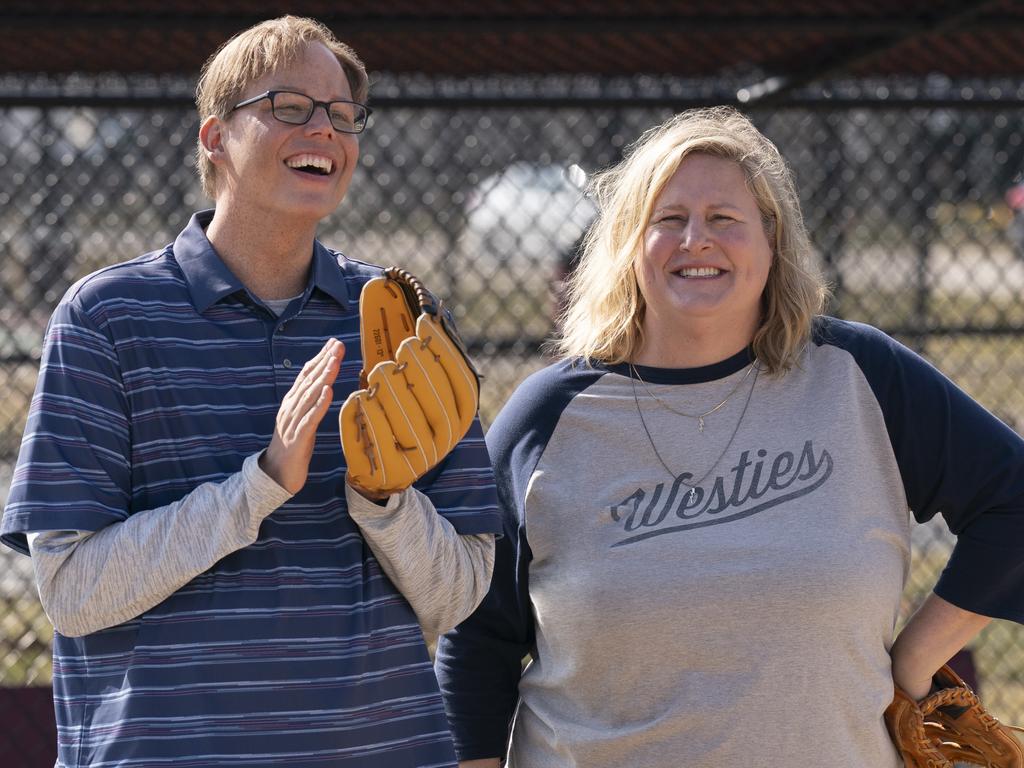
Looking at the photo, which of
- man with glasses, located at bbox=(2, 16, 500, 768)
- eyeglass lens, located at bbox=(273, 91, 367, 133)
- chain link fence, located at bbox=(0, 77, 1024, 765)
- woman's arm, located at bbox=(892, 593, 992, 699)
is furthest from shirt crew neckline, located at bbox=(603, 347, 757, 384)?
chain link fence, located at bbox=(0, 77, 1024, 765)

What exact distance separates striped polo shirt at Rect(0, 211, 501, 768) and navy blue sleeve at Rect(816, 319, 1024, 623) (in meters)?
0.79

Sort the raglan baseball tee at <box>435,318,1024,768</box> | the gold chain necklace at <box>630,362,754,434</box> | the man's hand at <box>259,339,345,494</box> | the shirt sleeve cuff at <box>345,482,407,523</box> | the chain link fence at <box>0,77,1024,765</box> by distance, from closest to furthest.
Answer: the man's hand at <box>259,339,345,494</box> → the shirt sleeve cuff at <box>345,482,407,523</box> → the raglan baseball tee at <box>435,318,1024,768</box> → the gold chain necklace at <box>630,362,754,434</box> → the chain link fence at <box>0,77,1024,765</box>

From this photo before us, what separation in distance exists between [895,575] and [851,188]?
2173mm

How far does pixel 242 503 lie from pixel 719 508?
0.72 metres

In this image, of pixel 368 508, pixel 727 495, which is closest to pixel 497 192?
pixel 727 495

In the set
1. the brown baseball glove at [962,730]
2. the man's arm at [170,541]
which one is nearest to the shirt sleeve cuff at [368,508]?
the man's arm at [170,541]

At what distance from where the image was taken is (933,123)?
404 cm

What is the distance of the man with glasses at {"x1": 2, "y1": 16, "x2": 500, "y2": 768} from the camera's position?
1.56 metres

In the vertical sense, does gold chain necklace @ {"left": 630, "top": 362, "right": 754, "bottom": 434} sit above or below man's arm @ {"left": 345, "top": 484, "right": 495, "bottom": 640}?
above

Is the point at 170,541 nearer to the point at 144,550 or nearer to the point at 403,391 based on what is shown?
the point at 144,550

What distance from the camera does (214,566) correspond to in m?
1.64

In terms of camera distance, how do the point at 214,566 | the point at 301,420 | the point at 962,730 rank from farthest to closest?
the point at 962,730 < the point at 214,566 < the point at 301,420

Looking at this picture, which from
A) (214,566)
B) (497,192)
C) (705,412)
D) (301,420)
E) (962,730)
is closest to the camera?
(301,420)

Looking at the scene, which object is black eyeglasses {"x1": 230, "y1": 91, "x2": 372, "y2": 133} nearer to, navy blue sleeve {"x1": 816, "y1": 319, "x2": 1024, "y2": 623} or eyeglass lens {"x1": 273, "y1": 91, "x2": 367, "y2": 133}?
eyeglass lens {"x1": 273, "y1": 91, "x2": 367, "y2": 133}
